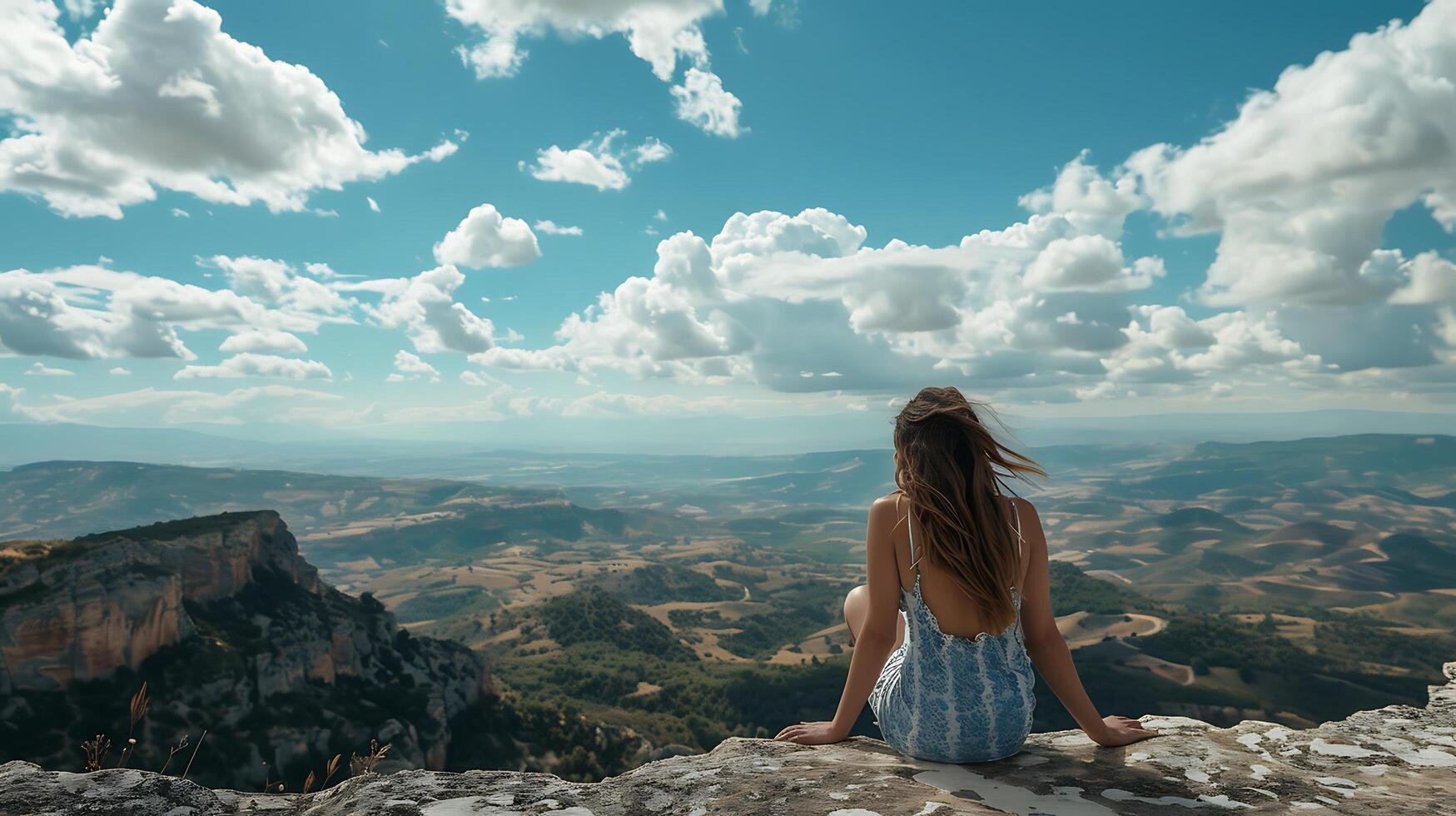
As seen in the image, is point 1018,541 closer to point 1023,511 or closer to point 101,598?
point 1023,511

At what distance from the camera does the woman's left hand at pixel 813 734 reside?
18.6ft

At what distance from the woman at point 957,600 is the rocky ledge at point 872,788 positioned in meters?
0.27

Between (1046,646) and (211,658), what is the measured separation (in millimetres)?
67319

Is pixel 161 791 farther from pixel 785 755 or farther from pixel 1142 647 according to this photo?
pixel 1142 647

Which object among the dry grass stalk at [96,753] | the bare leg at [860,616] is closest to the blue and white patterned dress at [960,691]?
the bare leg at [860,616]

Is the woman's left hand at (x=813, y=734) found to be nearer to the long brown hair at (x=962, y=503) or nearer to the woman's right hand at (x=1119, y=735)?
the long brown hair at (x=962, y=503)

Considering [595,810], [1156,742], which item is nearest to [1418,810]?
[1156,742]

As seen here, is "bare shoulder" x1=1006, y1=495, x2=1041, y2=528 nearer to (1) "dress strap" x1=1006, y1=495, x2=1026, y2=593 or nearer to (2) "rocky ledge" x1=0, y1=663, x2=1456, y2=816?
(1) "dress strap" x1=1006, y1=495, x2=1026, y2=593

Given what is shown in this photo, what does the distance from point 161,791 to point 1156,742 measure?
25.2 ft

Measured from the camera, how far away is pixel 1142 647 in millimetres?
117750

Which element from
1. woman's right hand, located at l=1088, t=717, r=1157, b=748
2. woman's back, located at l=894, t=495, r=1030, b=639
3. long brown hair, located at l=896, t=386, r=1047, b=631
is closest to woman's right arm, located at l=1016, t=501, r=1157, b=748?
woman's right hand, located at l=1088, t=717, r=1157, b=748

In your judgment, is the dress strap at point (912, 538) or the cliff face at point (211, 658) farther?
the cliff face at point (211, 658)

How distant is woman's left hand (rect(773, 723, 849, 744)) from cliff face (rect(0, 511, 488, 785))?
52699 millimetres

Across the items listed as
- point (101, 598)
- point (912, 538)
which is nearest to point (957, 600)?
point (912, 538)
